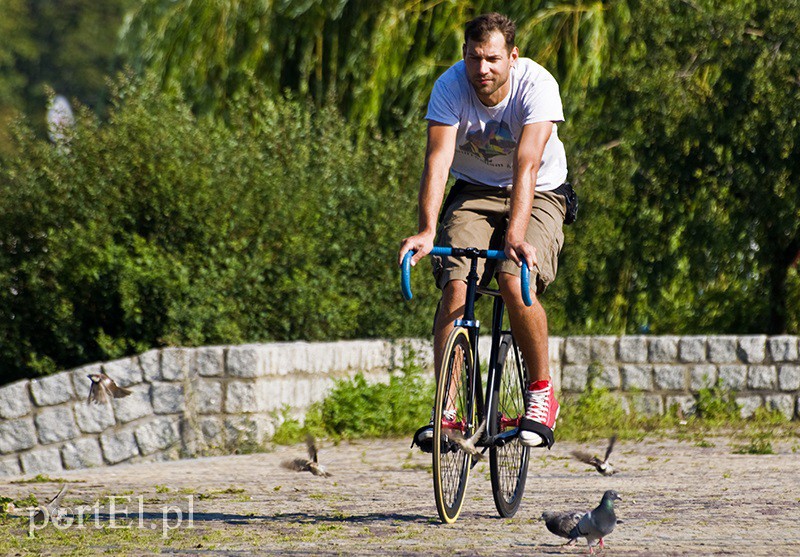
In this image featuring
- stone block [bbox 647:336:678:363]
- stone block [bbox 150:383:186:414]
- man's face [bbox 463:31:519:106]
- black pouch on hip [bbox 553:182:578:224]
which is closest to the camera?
man's face [bbox 463:31:519:106]

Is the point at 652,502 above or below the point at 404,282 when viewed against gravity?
below

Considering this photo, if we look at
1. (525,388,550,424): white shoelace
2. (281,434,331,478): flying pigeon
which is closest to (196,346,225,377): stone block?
(281,434,331,478): flying pigeon

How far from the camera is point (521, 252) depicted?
5.07 m

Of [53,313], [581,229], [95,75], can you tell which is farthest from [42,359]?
[95,75]

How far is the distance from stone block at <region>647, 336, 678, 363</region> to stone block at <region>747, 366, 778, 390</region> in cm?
68

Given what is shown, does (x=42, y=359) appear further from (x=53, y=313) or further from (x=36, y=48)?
(x=36, y=48)

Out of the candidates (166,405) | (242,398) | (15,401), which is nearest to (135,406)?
(166,405)

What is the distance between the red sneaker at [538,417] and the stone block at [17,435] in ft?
16.8

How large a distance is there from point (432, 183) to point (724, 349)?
689 centimetres

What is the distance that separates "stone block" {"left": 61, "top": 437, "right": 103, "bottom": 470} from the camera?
9273 mm

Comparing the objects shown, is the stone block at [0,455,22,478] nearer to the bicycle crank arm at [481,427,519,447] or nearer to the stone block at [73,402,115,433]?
the stone block at [73,402,115,433]

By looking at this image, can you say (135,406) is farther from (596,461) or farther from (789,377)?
(789,377)

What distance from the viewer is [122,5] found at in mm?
62188

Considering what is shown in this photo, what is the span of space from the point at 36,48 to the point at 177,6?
4609cm
